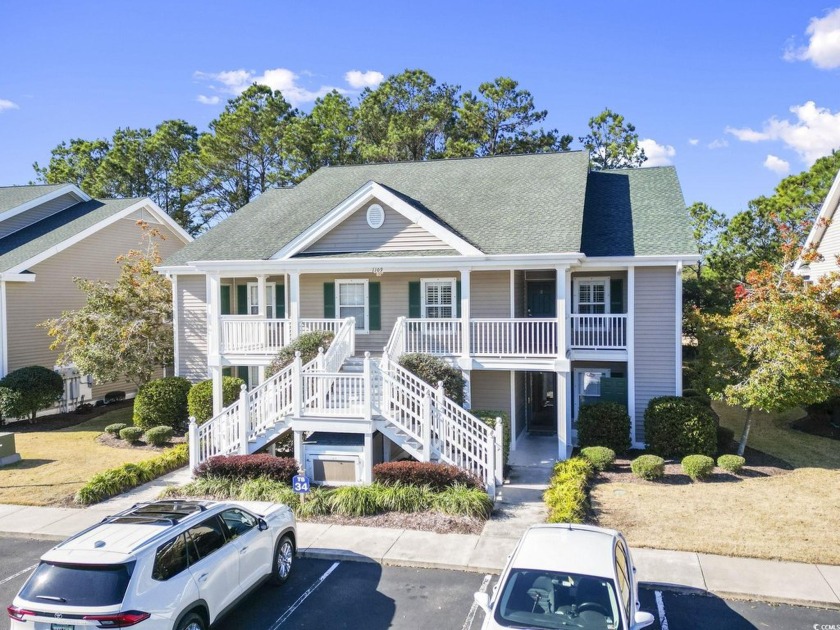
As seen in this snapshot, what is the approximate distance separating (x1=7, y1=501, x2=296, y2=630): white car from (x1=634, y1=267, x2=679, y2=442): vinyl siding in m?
12.1

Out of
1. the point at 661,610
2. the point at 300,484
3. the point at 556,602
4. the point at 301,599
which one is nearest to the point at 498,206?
the point at 300,484

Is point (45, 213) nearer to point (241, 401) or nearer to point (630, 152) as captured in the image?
point (241, 401)

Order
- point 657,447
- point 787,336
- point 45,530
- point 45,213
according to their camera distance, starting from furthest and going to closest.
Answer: point 45,213, point 657,447, point 787,336, point 45,530

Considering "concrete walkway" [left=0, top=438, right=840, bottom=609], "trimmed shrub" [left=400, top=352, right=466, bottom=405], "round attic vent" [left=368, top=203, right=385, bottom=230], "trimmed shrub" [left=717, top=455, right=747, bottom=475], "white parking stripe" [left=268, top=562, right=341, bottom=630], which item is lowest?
"white parking stripe" [left=268, top=562, right=341, bottom=630]

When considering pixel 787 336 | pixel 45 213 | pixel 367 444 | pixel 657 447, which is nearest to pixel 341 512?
pixel 367 444

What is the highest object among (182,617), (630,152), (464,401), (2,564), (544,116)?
(544,116)

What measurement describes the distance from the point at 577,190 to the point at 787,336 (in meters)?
7.56

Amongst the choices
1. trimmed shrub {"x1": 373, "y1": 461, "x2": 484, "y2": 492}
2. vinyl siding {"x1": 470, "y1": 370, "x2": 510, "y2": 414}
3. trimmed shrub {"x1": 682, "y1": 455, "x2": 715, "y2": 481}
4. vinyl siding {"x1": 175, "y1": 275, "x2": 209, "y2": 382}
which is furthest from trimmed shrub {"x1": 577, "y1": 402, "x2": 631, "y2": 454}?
vinyl siding {"x1": 175, "y1": 275, "x2": 209, "y2": 382}

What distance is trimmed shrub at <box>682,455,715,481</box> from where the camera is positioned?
1424cm

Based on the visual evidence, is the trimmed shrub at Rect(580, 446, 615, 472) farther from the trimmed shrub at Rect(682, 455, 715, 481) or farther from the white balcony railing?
the white balcony railing

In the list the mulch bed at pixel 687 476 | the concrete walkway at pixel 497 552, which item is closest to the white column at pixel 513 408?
the mulch bed at pixel 687 476

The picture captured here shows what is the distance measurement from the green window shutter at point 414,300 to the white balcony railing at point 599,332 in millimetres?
4515

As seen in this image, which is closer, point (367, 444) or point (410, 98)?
point (367, 444)

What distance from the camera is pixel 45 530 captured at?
1220 cm
